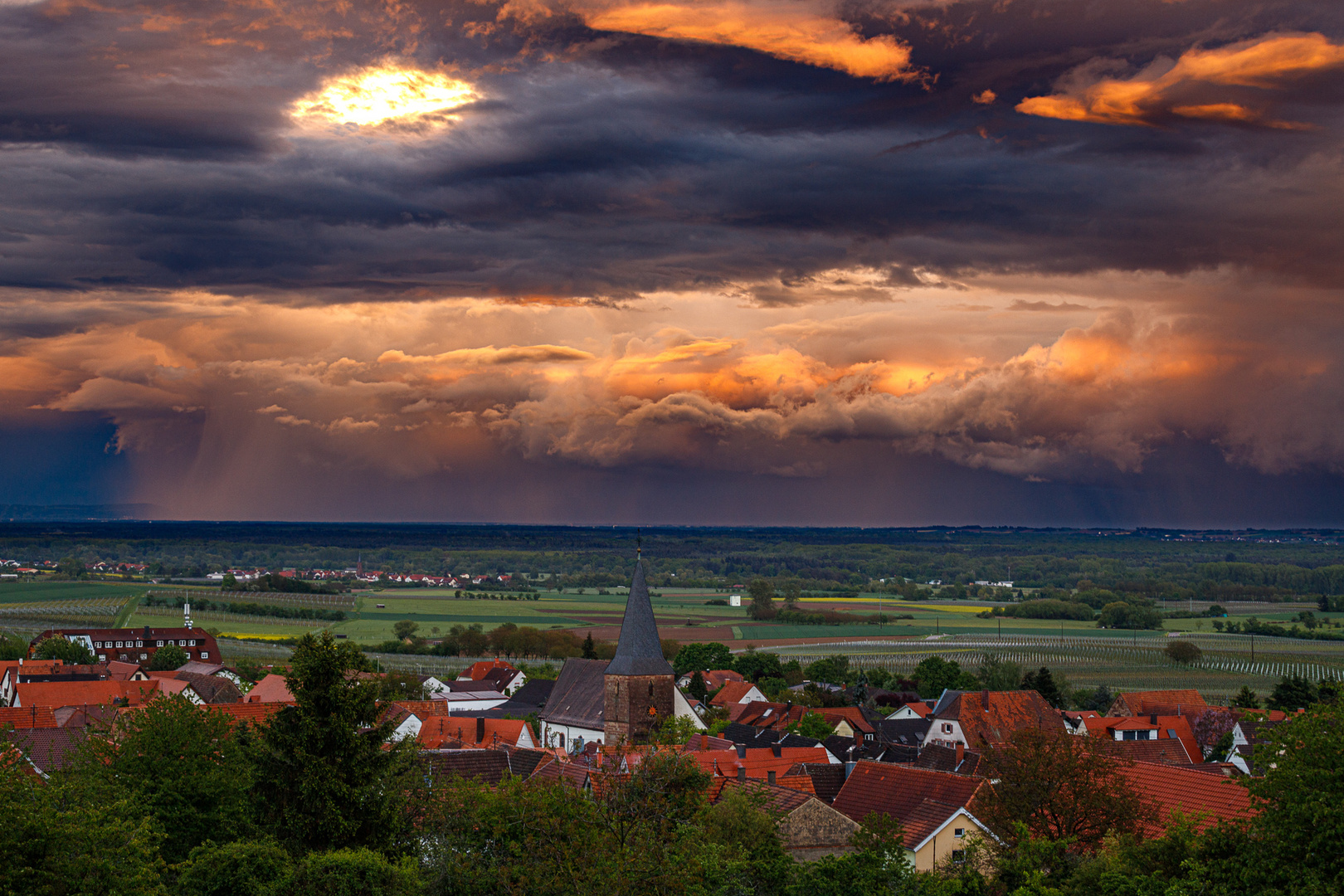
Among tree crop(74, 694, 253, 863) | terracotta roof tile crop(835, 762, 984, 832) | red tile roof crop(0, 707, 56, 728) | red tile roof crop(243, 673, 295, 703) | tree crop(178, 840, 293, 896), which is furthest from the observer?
red tile roof crop(243, 673, 295, 703)

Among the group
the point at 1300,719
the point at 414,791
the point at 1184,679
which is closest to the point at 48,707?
the point at 414,791

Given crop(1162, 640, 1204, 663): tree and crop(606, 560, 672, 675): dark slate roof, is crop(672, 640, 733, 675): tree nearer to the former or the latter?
crop(606, 560, 672, 675): dark slate roof

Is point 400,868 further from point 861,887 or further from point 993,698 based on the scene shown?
point 993,698

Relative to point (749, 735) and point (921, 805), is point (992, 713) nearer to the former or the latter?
point (749, 735)

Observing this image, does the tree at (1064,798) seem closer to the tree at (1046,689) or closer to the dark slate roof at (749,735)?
the dark slate roof at (749,735)

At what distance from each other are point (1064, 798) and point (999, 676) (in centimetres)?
10311

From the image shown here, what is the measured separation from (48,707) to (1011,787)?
71179 millimetres

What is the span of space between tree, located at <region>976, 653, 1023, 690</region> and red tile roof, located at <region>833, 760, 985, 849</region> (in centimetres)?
8452

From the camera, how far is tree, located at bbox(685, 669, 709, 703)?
12444cm

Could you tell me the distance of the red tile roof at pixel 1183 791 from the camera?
4188cm

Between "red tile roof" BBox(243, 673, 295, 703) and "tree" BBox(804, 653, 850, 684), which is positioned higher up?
"red tile roof" BBox(243, 673, 295, 703)

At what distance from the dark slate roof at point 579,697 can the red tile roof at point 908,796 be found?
36624 mm

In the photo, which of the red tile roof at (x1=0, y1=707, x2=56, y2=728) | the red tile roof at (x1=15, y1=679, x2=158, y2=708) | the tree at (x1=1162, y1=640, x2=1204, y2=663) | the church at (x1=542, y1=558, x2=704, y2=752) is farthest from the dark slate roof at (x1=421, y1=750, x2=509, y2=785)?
the tree at (x1=1162, y1=640, x2=1204, y2=663)

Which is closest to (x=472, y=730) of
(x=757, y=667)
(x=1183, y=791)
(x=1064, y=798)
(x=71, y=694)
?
(x=71, y=694)
